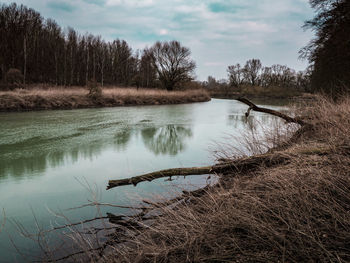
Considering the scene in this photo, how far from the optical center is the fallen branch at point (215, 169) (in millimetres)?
2672

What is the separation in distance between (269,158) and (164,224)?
4.49ft

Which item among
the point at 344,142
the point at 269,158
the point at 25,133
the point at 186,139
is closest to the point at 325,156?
the point at 344,142

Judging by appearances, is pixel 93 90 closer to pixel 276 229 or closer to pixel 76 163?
pixel 76 163

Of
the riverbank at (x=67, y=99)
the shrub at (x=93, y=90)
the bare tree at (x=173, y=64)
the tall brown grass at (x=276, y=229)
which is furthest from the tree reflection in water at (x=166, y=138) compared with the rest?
the bare tree at (x=173, y=64)

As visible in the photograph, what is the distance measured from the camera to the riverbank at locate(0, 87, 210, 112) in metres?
12.5

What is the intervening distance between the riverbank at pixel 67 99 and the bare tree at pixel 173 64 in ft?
20.2

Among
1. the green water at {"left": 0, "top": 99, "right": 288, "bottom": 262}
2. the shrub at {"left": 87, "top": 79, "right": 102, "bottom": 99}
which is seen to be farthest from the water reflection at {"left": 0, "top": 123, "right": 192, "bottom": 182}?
the shrub at {"left": 87, "top": 79, "right": 102, "bottom": 99}

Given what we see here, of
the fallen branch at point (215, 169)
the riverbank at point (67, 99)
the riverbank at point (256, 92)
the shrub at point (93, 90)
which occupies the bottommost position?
the fallen branch at point (215, 169)

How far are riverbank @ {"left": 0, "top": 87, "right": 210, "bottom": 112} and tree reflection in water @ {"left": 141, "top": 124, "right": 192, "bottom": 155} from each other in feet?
24.6

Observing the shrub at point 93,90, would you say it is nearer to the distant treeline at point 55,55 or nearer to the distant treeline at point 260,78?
the distant treeline at point 55,55

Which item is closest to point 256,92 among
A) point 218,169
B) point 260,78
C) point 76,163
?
point 260,78

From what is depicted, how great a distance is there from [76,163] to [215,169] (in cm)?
310

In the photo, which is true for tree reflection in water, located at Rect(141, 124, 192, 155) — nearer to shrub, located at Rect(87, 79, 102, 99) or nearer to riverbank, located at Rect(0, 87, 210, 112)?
riverbank, located at Rect(0, 87, 210, 112)

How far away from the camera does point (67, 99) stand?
14.6 meters
